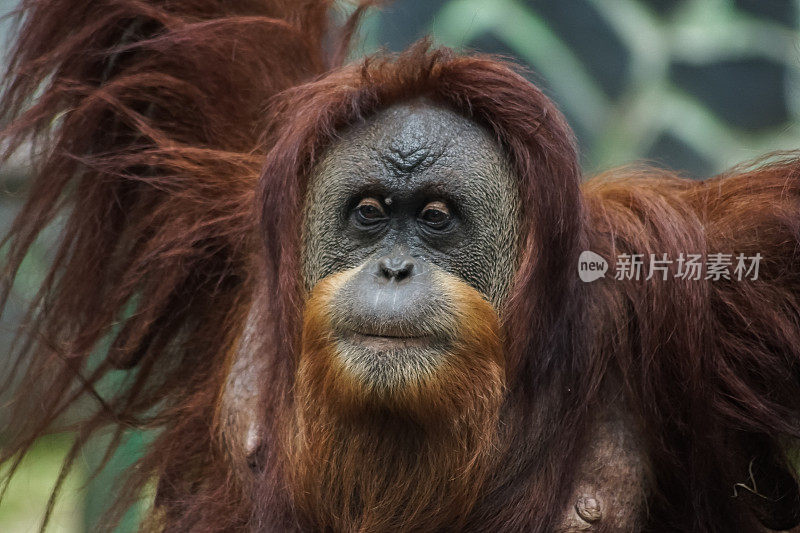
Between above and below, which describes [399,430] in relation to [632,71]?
below

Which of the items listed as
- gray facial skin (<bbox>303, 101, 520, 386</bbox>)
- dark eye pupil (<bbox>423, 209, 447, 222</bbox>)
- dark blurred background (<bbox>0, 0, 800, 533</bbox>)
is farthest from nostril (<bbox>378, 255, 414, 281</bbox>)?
dark blurred background (<bbox>0, 0, 800, 533</bbox>)

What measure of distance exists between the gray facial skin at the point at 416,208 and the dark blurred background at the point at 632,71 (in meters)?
0.60

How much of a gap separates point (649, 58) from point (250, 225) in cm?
129

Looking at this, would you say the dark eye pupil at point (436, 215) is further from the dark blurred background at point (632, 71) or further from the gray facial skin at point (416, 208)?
the dark blurred background at point (632, 71)

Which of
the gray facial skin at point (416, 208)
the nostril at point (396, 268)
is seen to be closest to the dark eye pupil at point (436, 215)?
the gray facial skin at point (416, 208)

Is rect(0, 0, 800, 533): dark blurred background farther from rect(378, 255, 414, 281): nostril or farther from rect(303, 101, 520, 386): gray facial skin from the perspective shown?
rect(378, 255, 414, 281): nostril

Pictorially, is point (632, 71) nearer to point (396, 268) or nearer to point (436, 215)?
point (436, 215)

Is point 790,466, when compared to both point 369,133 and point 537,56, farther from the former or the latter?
point 537,56

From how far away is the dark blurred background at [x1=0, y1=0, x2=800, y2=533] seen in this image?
241 centimetres

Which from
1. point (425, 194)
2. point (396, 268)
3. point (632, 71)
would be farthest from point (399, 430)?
point (632, 71)

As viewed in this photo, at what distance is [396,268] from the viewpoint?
159cm

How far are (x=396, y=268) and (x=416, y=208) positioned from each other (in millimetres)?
157

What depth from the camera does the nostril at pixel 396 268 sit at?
159 cm

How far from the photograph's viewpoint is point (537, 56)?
286cm
